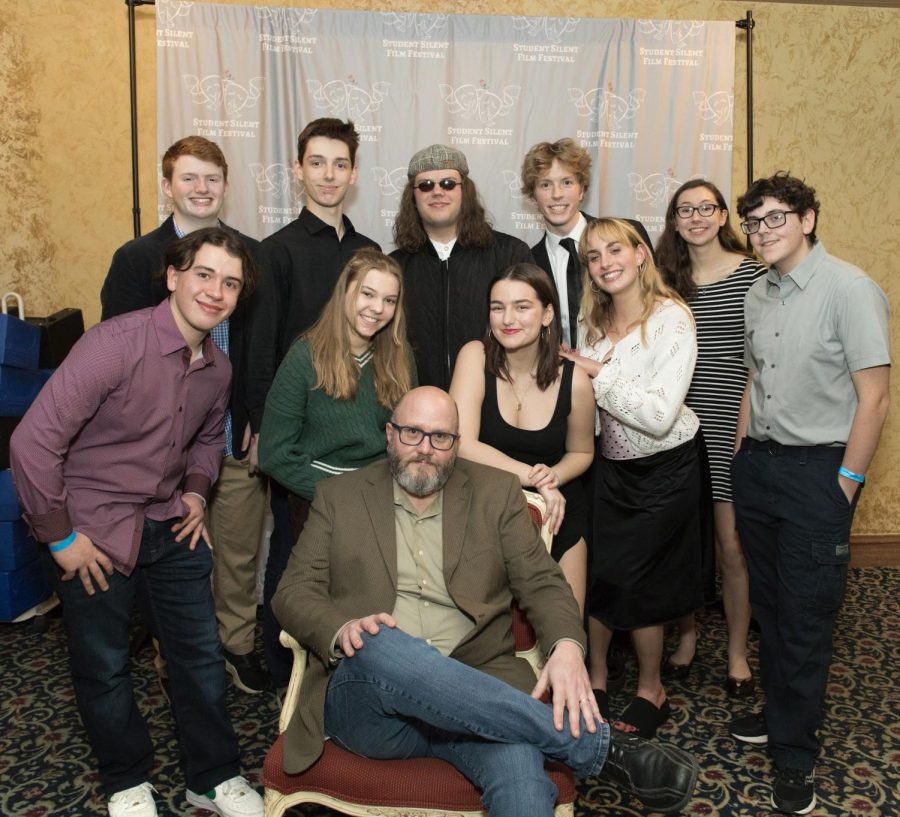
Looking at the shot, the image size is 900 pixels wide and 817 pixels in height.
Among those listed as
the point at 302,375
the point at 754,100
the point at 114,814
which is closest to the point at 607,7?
the point at 754,100

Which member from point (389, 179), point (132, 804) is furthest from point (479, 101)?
point (132, 804)

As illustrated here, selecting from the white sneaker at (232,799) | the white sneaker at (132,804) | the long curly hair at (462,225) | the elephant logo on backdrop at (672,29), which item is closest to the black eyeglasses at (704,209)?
the long curly hair at (462,225)

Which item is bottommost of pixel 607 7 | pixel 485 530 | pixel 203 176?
pixel 485 530

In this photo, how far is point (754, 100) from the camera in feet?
14.7

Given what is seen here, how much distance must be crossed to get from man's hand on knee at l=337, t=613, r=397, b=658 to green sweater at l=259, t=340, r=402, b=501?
73 cm

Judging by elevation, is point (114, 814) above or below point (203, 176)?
below

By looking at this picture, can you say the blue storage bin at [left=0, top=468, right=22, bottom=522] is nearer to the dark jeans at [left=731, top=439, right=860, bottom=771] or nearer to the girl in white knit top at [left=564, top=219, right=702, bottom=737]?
the girl in white knit top at [left=564, top=219, right=702, bottom=737]

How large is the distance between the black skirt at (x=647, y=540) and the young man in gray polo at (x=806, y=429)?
10.2 inches

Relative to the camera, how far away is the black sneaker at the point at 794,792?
2451mm

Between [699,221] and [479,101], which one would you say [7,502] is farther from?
[699,221]

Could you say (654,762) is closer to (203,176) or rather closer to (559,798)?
(559,798)

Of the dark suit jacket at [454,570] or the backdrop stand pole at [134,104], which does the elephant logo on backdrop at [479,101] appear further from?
the dark suit jacket at [454,570]

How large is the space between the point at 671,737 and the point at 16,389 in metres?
2.99

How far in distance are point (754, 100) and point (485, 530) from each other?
3.38 meters
